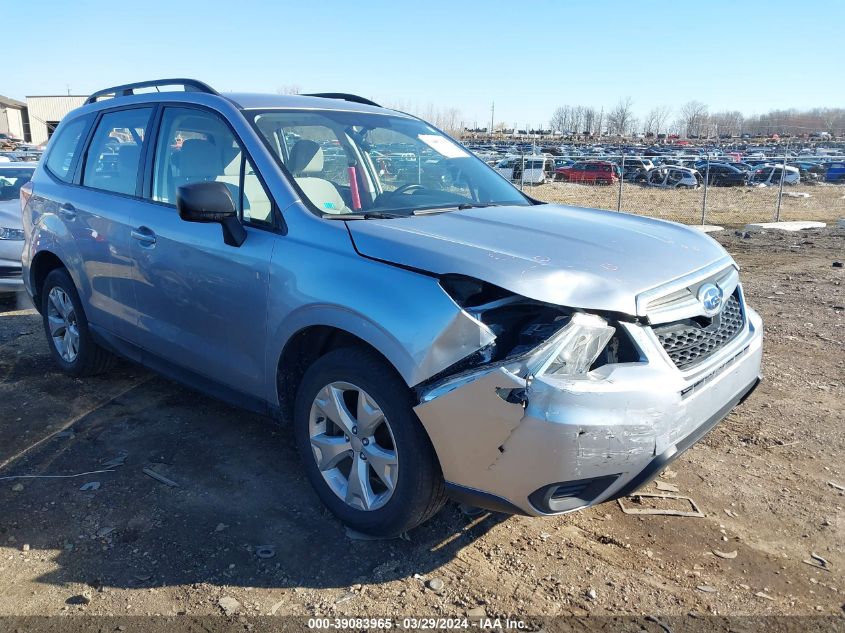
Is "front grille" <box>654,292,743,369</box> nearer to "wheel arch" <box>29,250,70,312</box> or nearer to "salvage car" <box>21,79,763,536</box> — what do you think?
"salvage car" <box>21,79,763,536</box>

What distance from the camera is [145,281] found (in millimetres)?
3881

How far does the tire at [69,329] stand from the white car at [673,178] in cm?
2821

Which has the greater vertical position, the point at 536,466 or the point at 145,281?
the point at 145,281

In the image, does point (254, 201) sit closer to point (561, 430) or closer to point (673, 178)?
point (561, 430)

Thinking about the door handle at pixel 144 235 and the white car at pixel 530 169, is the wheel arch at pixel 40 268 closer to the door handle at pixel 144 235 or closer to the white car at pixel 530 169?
the door handle at pixel 144 235

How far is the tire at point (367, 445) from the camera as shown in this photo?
262 centimetres

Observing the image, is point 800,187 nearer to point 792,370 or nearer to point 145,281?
point 792,370

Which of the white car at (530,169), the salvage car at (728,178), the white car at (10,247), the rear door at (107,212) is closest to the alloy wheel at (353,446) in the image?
the rear door at (107,212)

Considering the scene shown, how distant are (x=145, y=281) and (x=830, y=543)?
3.73m

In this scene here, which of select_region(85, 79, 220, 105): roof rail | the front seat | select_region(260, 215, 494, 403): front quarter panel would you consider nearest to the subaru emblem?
select_region(260, 215, 494, 403): front quarter panel

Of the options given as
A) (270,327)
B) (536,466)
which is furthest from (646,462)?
(270,327)

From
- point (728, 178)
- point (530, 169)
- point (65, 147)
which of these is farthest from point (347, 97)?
point (728, 178)

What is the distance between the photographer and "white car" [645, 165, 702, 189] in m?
29.5

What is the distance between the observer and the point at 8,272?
7.20 meters
